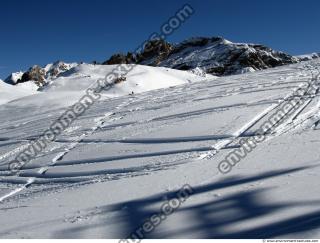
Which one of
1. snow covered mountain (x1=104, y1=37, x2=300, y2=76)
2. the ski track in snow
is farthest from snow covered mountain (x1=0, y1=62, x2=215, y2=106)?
snow covered mountain (x1=104, y1=37, x2=300, y2=76)

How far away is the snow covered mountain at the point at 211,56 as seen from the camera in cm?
5699

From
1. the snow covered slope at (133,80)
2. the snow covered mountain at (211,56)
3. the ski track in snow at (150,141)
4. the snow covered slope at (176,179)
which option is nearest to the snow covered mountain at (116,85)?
the snow covered slope at (133,80)

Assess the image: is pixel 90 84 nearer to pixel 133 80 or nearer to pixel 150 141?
pixel 133 80

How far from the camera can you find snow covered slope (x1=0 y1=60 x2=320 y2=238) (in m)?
3.18

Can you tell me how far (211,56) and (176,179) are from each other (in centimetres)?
6223

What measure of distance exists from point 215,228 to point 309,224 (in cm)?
65

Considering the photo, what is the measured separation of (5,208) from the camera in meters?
4.23

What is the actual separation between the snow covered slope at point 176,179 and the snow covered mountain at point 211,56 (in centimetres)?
4487

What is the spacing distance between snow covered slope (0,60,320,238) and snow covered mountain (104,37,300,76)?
4487cm

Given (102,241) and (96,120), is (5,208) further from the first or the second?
(96,120)

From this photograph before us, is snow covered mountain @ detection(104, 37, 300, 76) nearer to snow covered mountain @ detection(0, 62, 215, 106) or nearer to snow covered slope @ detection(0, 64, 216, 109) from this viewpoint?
snow covered mountain @ detection(0, 62, 215, 106)

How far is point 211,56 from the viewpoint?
65.1m

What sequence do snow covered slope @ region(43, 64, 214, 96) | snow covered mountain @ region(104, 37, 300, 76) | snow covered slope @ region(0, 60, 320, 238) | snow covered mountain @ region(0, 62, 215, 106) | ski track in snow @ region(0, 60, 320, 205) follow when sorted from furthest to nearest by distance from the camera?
snow covered mountain @ region(104, 37, 300, 76), snow covered slope @ region(43, 64, 214, 96), snow covered mountain @ region(0, 62, 215, 106), ski track in snow @ region(0, 60, 320, 205), snow covered slope @ region(0, 60, 320, 238)

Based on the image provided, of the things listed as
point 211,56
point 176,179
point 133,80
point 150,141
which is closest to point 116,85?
point 133,80
